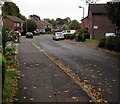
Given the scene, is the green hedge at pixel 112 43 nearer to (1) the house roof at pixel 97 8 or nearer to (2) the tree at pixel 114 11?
(2) the tree at pixel 114 11

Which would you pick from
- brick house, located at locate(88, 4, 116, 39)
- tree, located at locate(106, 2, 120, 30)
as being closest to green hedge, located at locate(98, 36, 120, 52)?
tree, located at locate(106, 2, 120, 30)

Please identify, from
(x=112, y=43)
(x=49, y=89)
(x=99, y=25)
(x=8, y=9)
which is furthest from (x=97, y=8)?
(x=49, y=89)

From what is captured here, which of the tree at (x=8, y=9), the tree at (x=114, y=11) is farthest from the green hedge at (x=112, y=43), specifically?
the tree at (x=8, y=9)

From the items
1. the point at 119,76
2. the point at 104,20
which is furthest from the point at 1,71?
the point at 104,20

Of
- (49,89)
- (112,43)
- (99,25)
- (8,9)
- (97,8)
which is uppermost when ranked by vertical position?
(97,8)

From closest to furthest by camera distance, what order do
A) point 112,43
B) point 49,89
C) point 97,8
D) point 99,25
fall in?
point 49,89
point 112,43
point 99,25
point 97,8

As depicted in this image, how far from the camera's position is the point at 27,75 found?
8406mm

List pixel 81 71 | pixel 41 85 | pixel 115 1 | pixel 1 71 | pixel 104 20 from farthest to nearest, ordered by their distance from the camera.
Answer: pixel 104 20
pixel 115 1
pixel 81 71
pixel 41 85
pixel 1 71

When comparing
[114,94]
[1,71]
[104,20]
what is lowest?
[114,94]

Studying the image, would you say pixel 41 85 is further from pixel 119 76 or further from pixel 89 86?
pixel 119 76

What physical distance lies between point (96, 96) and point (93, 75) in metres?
2.82

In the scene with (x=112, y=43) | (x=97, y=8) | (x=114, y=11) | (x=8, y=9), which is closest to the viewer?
(x=114, y=11)

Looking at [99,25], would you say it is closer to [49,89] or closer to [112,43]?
[112,43]

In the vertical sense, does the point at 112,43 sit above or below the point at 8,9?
below
